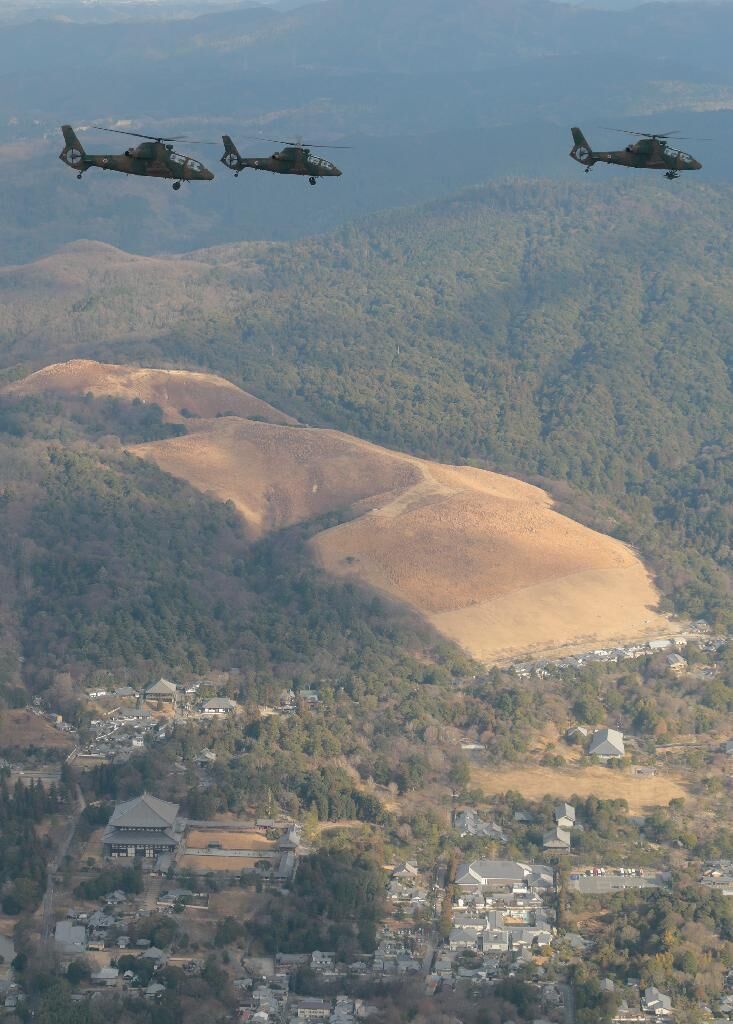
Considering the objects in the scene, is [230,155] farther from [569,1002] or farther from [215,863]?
[569,1002]

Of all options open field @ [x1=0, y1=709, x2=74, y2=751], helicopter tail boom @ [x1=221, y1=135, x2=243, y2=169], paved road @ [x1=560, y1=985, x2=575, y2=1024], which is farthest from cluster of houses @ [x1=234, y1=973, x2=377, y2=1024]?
helicopter tail boom @ [x1=221, y1=135, x2=243, y2=169]

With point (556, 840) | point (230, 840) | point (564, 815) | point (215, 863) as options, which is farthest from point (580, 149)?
point (230, 840)

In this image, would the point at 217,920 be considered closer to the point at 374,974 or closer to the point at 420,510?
the point at 374,974

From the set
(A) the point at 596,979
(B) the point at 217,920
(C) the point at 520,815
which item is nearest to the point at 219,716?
(C) the point at 520,815

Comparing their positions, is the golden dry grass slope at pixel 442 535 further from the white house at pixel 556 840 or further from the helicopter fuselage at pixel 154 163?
the helicopter fuselage at pixel 154 163

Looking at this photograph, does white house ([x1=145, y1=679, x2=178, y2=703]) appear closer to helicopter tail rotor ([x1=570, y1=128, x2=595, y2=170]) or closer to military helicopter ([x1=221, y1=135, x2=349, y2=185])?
military helicopter ([x1=221, y1=135, x2=349, y2=185])

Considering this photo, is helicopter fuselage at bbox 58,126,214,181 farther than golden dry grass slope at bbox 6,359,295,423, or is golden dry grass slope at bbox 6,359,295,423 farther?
golden dry grass slope at bbox 6,359,295,423
